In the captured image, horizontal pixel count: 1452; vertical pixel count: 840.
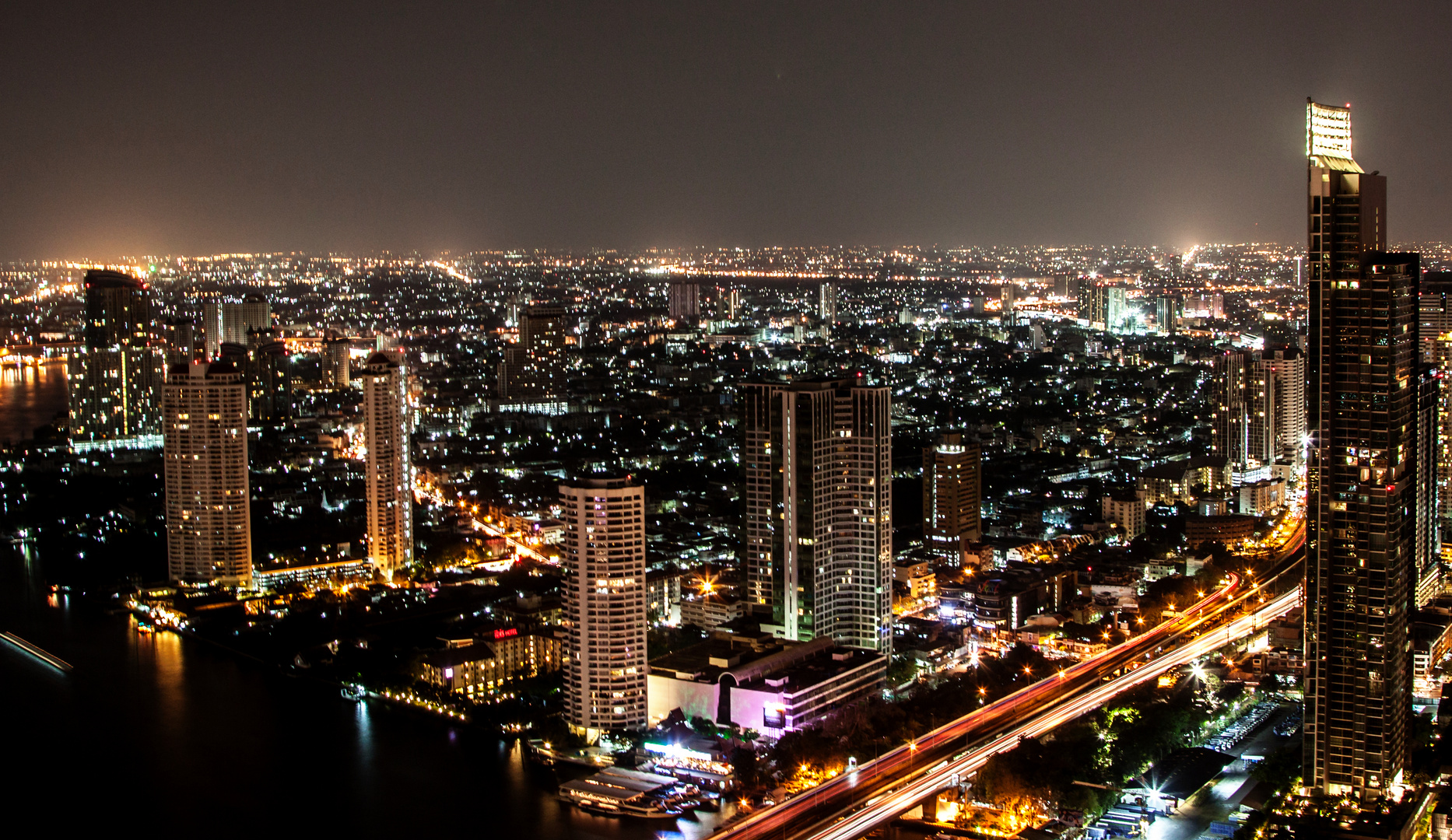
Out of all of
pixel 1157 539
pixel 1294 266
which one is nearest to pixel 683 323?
pixel 1294 266

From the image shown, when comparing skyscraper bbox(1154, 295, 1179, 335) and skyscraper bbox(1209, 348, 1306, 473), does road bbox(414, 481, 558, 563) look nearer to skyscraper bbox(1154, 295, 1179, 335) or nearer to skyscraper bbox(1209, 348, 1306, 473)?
skyscraper bbox(1209, 348, 1306, 473)

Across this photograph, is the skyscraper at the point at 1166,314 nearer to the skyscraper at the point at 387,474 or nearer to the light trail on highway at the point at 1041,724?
the light trail on highway at the point at 1041,724

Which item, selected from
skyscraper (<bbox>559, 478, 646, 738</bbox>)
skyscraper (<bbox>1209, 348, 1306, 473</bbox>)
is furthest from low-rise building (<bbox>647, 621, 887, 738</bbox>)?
skyscraper (<bbox>1209, 348, 1306, 473</bbox>)

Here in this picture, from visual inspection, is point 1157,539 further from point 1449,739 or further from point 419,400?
point 419,400

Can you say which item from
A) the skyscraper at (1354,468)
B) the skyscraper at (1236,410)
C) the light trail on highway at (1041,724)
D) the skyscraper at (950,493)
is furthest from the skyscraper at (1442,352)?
the skyscraper at (1354,468)

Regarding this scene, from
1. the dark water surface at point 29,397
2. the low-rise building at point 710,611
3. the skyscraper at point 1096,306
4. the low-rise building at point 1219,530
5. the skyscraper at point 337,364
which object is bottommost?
the low-rise building at point 710,611

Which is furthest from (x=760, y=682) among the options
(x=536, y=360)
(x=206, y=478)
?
(x=536, y=360)
